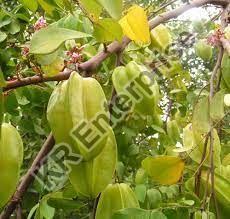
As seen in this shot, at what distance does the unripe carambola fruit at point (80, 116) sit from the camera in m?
0.81

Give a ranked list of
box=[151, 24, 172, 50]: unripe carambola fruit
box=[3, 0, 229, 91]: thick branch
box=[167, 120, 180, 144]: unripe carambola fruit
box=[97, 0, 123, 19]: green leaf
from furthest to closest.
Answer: box=[167, 120, 180, 144]: unripe carambola fruit → box=[151, 24, 172, 50]: unripe carambola fruit → box=[3, 0, 229, 91]: thick branch → box=[97, 0, 123, 19]: green leaf

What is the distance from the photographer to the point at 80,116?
81 cm

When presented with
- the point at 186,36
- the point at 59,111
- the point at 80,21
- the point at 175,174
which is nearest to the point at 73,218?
the point at 186,36

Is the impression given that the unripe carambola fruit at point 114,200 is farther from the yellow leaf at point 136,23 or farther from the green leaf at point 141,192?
the green leaf at point 141,192

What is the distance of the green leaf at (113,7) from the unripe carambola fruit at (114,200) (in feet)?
1.33

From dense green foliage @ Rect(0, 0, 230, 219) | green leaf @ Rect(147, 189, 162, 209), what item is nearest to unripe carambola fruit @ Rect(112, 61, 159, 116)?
dense green foliage @ Rect(0, 0, 230, 219)

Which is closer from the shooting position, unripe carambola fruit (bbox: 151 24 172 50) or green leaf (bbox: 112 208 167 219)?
green leaf (bbox: 112 208 167 219)

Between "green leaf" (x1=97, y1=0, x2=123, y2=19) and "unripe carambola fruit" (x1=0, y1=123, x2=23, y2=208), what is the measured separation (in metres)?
0.29

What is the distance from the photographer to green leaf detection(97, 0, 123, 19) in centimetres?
69

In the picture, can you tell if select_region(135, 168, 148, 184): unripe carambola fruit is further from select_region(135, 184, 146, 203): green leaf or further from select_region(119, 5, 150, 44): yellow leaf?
select_region(119, 5, 150, 44): yellow leaf

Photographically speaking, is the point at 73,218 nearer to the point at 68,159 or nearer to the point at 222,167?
the point at 222,167

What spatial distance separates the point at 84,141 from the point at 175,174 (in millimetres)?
324

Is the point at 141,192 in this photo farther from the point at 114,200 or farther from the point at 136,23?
the point at 136,23

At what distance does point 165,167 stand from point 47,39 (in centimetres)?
40
